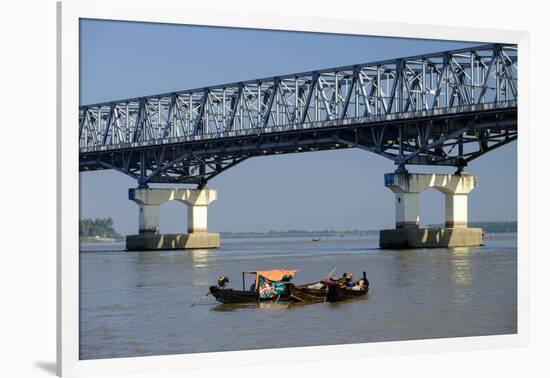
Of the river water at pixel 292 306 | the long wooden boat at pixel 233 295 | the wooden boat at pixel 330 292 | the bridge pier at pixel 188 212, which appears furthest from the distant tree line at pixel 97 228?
the wooden boat at pixel 330 292

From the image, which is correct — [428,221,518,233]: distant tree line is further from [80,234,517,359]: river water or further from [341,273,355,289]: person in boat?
[341,273,355,289]: person in boat

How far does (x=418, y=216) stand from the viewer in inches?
1239

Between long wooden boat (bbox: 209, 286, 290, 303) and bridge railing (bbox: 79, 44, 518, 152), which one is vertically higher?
bridge railing (bbox: 79, 44, 518, 152)

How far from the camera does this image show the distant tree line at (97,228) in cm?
1715

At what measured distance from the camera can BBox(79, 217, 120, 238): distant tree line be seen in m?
17.2

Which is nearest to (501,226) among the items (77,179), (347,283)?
(347,283)

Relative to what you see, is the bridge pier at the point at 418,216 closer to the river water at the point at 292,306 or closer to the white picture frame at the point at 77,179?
the river water at the point at 292,306

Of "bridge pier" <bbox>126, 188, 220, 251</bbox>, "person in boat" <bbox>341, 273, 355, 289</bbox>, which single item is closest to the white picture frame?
"person in boat" <bbox>341, 273, 355, 289</bbox>

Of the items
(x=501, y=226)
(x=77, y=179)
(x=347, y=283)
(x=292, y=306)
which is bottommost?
(x=292, y=306)

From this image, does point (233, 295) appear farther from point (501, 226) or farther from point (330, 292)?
point (501, 226)

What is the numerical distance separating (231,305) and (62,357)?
8.60 metres

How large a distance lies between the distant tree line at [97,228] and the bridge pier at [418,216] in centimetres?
1013

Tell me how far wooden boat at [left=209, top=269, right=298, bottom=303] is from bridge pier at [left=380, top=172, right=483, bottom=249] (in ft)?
23.6

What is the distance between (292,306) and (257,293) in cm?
95
